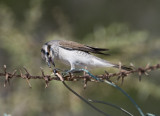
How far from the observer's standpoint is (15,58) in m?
6.54

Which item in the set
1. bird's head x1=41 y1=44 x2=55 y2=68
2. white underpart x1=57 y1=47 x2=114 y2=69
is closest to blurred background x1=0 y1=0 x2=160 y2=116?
bird's head x1=41 y1=44 x2=55 y2=68

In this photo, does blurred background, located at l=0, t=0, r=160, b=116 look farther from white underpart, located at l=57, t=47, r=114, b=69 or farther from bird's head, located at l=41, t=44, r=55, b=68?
white underpart, located at l=57, t=47, r=114, b=69

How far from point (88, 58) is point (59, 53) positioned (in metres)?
0.33

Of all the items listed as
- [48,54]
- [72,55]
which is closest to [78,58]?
[72,55]

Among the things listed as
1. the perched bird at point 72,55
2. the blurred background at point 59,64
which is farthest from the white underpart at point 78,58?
the blurred background at point 59,64

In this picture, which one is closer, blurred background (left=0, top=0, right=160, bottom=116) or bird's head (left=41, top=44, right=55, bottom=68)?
bird's head (left=41, top=44, right=55, bottom=68)

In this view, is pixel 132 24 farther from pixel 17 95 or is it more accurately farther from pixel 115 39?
pixel 17 95

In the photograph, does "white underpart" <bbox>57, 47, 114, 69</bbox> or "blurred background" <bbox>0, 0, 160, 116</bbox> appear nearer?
"white underpart" <bbox>57, 47, 114, 69</bbox>

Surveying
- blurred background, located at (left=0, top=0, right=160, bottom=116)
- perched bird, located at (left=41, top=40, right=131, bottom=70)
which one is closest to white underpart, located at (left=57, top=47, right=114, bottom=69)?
perched bird, located at (left=41, top=40, right=131, bottom=70)

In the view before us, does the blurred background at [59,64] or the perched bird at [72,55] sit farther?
the blurred background at [59,64]

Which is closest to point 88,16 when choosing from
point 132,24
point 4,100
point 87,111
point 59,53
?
point 132,24

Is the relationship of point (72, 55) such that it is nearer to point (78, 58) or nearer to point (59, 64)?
point (78, 58)

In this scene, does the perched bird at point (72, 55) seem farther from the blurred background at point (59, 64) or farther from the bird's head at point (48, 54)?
the blurred background at point (59, 64)

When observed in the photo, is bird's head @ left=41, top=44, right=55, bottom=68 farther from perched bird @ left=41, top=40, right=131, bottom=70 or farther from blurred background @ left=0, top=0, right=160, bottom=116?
blurred background @ left=0, top=0, right=160, bottom=116
